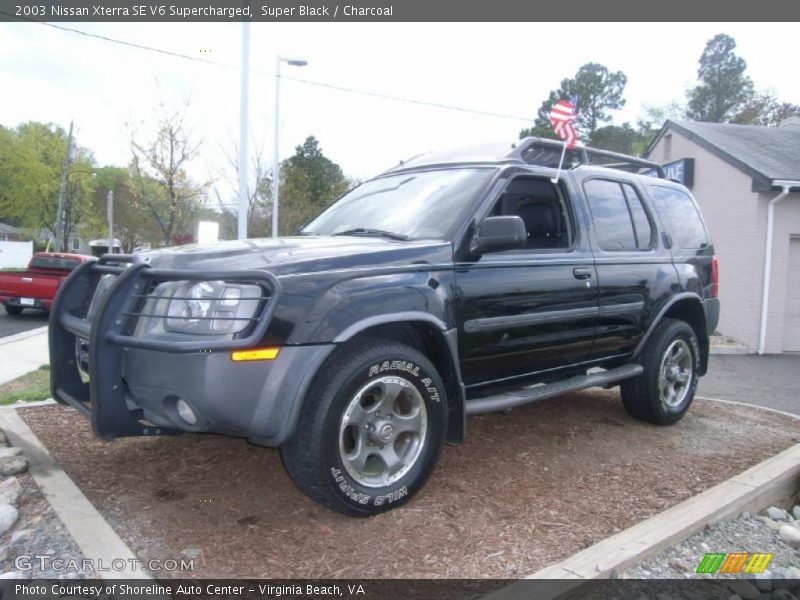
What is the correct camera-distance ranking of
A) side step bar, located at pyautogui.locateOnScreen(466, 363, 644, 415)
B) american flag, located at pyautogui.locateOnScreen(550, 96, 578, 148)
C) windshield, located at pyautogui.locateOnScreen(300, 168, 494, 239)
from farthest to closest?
1. american flag, located at pyautogui.locateOnScreen(550, 96, 578, 148)
2. windshield, located at pyautogui.locateOnScreen(300, 168, 494, 239)
3. side step bar, located at pyautogui.locateOnScreen(466, 363, 644, 415)

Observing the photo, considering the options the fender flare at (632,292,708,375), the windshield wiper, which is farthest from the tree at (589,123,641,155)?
the windshield wiper

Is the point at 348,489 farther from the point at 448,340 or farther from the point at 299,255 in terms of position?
the point at 299,255

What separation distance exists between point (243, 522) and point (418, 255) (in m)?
1.60

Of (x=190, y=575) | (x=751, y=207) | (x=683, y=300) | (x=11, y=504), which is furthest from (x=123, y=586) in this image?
(x=751, y=207)

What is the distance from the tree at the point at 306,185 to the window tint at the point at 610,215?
253 inches

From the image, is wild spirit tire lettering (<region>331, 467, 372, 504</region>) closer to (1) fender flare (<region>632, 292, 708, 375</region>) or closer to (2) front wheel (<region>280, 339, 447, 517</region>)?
(2) front wheel (<region>280, 339, 447, 517</region>)

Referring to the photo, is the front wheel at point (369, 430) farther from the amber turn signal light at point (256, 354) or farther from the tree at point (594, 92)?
the tree at point (594, 92)

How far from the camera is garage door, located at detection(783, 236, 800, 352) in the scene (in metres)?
11.8

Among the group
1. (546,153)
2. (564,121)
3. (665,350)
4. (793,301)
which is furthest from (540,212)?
(793,301)

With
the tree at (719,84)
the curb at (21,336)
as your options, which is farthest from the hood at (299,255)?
the tree at (719,84)

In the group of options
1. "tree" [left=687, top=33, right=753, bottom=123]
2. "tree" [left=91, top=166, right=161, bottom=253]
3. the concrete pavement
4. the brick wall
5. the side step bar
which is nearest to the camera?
the side step bar

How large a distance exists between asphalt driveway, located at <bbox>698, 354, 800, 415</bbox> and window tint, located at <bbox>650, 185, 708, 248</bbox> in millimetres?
2431

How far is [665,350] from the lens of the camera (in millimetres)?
5000

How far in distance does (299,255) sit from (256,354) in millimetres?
558
